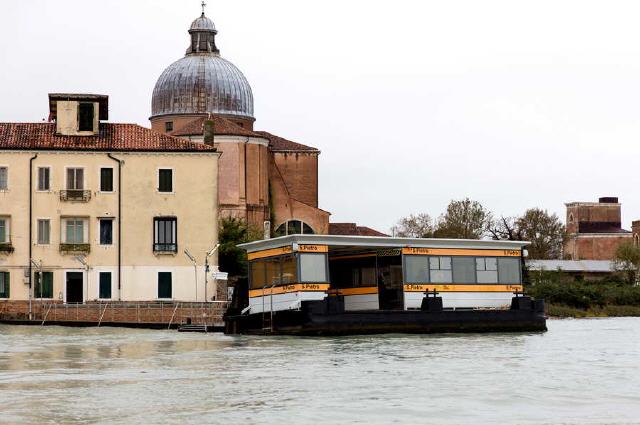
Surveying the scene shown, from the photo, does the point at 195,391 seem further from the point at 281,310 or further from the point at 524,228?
the point at 524,228

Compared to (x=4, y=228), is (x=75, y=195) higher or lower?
higher

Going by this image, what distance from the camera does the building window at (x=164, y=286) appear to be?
183 feet

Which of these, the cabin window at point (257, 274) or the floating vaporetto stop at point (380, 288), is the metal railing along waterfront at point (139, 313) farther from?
the cabin window at point (257, 274)

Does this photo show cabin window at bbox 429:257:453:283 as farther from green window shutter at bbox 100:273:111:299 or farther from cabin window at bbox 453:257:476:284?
green window shutter at bbox 100:273:111:299

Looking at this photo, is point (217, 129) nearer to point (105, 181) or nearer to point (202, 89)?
point (202, 89)

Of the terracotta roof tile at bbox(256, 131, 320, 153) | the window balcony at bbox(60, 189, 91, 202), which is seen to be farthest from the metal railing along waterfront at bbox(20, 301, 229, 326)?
the terracotta roof tile at bbox(256, 131, 320, 153)

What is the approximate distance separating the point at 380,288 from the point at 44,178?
1795 centimetres

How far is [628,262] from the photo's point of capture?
102m

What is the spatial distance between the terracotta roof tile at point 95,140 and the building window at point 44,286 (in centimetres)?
495

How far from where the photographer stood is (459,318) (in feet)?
140

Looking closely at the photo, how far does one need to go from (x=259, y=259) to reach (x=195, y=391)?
18560 mm

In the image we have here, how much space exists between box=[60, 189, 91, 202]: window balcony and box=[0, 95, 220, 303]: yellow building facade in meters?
0.04

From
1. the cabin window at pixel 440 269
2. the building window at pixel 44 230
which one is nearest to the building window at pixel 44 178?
the building window at pixel 44 230

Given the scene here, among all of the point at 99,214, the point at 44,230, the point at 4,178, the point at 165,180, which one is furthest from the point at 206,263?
the point at 4,178
